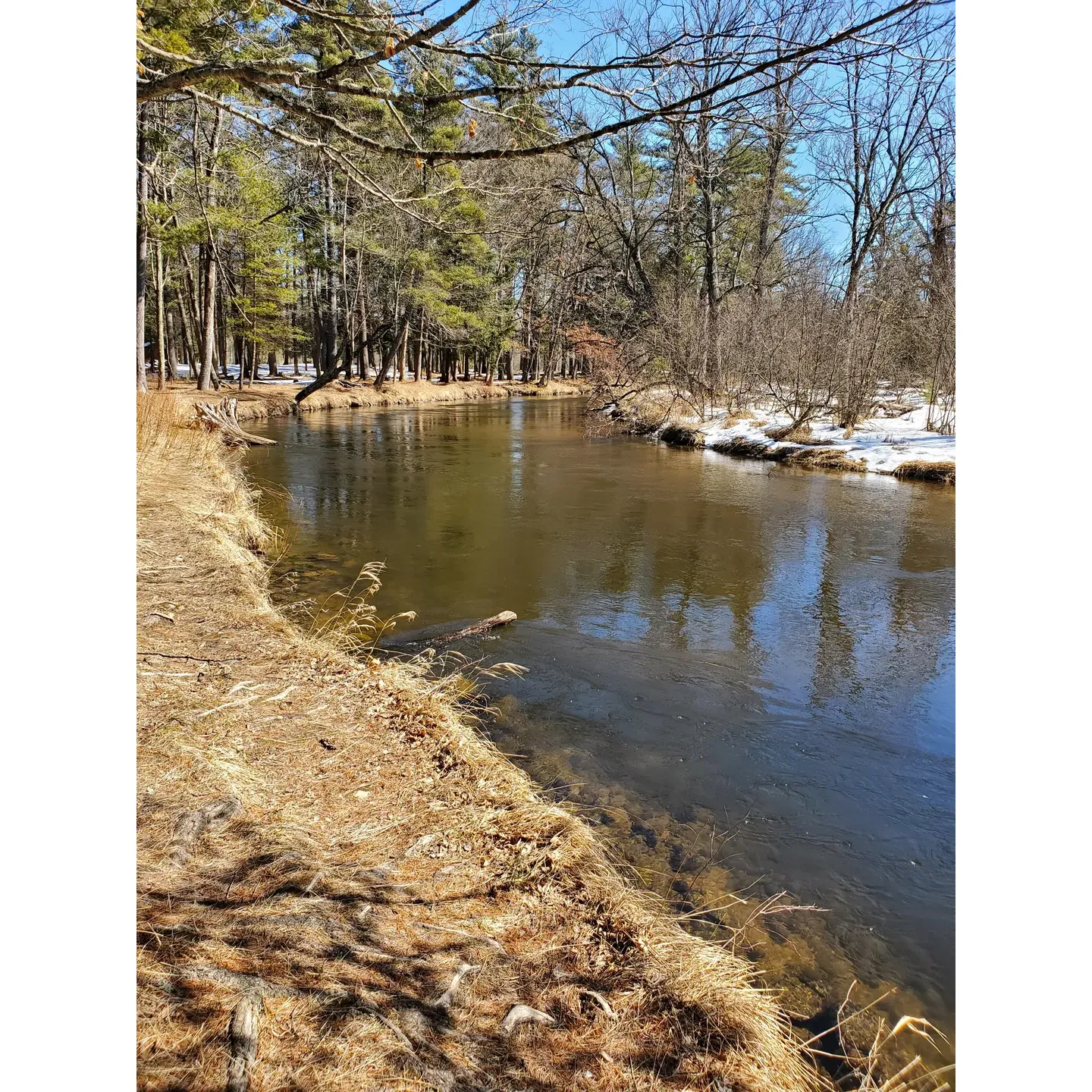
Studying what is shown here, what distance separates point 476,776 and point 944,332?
592 inches

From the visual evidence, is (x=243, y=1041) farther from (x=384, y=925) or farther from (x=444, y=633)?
(x=444, y=633)

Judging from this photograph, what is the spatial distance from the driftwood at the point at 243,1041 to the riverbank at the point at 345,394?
703 inches

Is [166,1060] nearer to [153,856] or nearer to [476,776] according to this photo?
[153,856]

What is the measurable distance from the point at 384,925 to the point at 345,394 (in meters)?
28.6

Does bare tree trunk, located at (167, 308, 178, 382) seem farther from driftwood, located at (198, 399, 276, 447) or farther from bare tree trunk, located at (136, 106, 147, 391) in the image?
driftwood, located at (198, 399, 276, 447)

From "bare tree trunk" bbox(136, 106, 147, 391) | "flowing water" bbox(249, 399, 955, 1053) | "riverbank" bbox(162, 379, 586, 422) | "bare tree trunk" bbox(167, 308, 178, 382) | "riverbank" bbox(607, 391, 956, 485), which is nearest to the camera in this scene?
"flowing water" bbox(249, 399, 955, 1053)

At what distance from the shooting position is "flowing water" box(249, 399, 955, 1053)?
10.8 feet

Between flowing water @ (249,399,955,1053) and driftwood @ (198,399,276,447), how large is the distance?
3.69m

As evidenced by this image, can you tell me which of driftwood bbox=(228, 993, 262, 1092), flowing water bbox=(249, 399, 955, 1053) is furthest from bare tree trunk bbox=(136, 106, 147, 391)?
driftwood bbox=(228, 993, 262, 1092)

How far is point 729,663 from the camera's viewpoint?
5.76 meters

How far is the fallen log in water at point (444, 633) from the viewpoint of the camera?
5898mm

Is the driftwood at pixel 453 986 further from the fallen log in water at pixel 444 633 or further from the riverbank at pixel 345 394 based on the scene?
the riverbank at pixel 345 394

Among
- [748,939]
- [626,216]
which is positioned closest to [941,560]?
[748,939]

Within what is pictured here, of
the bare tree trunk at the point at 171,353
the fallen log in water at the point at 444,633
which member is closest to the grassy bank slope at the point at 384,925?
the fallen log in water at the point at 444,633
